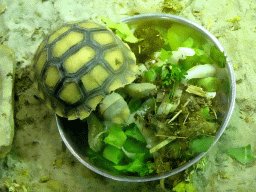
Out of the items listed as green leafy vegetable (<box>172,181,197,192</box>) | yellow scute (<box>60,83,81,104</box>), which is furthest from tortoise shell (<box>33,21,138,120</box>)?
green leafy vegetable (<box>172,181,197,192</box>)

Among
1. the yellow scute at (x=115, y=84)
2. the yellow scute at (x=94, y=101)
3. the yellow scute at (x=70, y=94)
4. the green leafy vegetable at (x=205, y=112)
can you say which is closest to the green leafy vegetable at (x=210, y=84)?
the green leafy vegetable at (x=205, y=112)

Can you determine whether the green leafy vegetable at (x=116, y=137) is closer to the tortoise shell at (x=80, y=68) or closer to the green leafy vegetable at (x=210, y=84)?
the tortoise shell at (x=80, y=68)

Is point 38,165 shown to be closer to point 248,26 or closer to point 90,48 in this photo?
point 90,48

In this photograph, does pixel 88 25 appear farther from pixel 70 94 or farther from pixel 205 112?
pixel 205 112

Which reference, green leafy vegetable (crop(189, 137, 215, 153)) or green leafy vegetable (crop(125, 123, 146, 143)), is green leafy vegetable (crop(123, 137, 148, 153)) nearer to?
green leafy vegetable (crop(125, 123, 146, 143))

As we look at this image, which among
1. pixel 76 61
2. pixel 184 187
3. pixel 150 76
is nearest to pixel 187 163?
pixel 184 187
